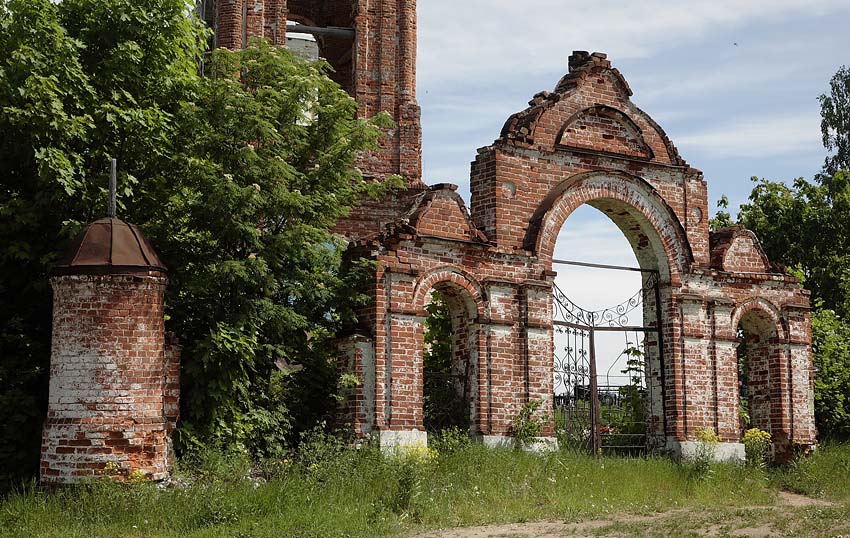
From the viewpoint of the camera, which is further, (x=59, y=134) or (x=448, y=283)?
(x=448, y=283)

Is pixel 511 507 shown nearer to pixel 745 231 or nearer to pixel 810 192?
pixel 745 231

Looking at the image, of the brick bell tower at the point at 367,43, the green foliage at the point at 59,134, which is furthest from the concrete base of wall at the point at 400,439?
the brick bell tower at the point at 367,43

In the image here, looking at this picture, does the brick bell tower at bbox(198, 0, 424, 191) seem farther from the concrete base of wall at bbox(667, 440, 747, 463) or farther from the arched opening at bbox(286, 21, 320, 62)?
the concrete base of wall at bbox(667, 440, 747, 463)

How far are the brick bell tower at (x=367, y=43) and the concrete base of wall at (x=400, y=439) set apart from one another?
22.6 ft

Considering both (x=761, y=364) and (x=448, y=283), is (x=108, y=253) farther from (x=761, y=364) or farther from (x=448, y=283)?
(x=761, y=364)

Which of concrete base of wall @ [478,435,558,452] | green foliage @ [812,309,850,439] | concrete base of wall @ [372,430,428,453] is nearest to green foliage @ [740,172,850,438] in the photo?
green foliage @ [812,309,850,439]

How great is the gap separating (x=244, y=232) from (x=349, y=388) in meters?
2.31

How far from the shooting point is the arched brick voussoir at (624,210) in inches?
583

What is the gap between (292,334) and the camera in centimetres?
1323

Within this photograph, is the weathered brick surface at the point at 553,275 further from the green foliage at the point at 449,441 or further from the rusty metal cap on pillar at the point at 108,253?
the rusty metal cap on pillar at the point at 108,253

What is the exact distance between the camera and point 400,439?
13156mm

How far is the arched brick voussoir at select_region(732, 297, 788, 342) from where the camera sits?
1655 centimetres

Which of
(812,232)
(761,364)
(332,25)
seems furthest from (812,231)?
(332,25)

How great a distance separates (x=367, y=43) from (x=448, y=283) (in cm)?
858
